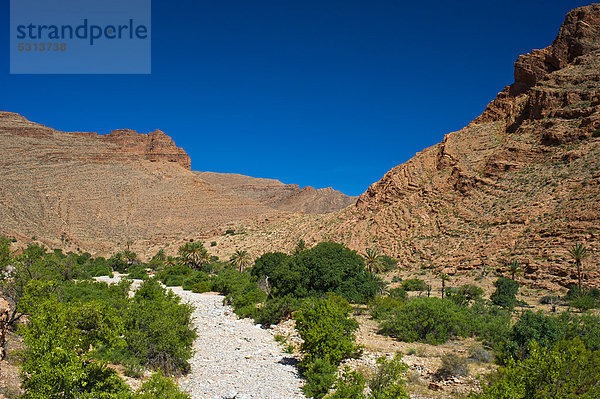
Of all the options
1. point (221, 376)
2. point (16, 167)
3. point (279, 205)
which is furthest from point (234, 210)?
point (221, 376)

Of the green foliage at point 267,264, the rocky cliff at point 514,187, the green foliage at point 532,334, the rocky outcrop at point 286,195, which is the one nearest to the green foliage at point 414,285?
the rocky cliff at point 514,187

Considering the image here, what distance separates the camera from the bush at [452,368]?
12.4 m

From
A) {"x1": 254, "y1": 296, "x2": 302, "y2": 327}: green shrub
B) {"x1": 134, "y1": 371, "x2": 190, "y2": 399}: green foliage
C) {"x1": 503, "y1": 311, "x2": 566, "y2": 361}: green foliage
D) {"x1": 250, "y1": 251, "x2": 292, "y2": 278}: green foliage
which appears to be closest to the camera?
{"x1": 134, "y1": 371, "x2": 190, "y2": 399}: green foliage

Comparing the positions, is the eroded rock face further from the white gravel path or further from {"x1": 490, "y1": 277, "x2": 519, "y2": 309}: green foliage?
the white gravel path

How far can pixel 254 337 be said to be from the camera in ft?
64.5

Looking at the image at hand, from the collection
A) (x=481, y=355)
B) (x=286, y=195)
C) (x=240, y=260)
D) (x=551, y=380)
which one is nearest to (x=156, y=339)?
(x=481, y=355)

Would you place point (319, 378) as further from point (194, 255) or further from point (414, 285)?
point (194, 255)

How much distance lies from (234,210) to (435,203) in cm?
5193

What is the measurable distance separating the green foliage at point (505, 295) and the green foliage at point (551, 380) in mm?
18005

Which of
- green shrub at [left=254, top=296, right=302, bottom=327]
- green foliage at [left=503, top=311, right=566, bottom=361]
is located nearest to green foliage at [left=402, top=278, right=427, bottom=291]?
green shrub at [left=254, top=296, right=302, bottom=327]

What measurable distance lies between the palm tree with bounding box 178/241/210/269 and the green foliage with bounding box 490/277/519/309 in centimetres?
3628

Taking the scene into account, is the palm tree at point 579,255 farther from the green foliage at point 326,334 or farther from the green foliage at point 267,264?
the green foliage at point 267,264

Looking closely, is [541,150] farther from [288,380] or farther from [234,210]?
[234,210]

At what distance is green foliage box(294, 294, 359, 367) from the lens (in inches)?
564
